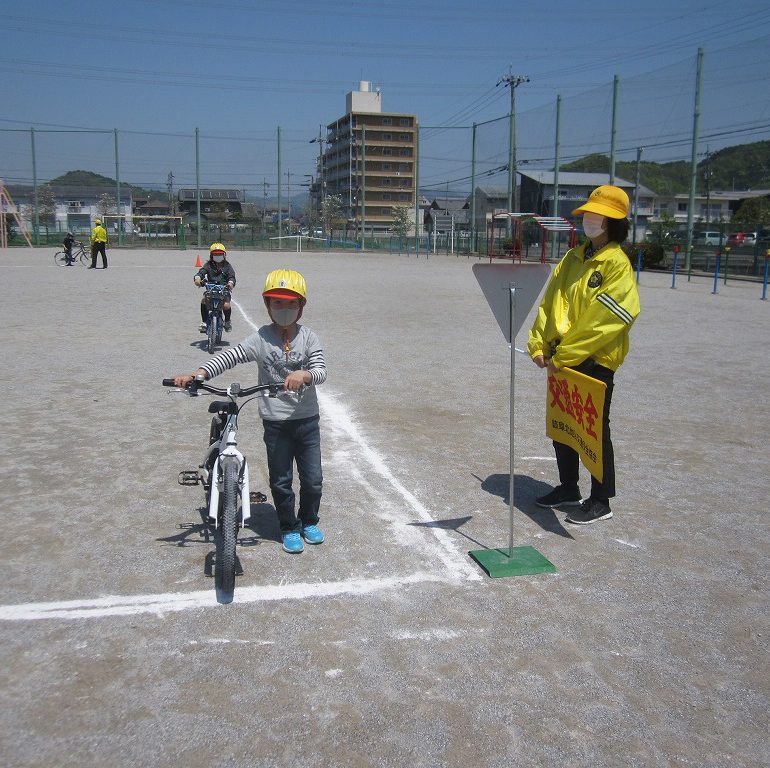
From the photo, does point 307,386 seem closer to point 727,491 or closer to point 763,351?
point 727,491

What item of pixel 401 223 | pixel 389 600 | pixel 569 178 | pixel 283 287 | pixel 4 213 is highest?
pixel 569 178

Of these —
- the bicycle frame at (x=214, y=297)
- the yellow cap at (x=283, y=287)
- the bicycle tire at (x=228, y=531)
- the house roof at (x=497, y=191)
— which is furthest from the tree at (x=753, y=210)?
the bicycle tire at (x=228, y=531)

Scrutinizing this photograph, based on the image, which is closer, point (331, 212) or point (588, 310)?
point (588, 310)

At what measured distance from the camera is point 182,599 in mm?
3939

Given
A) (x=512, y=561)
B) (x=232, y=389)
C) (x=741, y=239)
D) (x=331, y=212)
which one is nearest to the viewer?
(x=232, y=389)

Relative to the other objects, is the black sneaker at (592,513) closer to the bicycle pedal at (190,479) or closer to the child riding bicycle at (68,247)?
the bicycle pedal at (190,479)

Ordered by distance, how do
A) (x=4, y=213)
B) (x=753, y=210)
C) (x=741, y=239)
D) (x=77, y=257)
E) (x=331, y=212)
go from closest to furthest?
(x=77, y=257), (x=741, y=239), (x=4, y=213), (x=753, y=210), (x=331, y=212)

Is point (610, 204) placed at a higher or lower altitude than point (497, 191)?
lower

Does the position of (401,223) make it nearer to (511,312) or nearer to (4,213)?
(4,213)

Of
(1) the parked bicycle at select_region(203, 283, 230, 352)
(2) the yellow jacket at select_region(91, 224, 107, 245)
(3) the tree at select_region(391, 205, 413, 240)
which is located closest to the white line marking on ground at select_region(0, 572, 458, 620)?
(1) the parked bicycle at select_region(203, 283, 230, 352)

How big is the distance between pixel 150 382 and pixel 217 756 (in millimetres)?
6706

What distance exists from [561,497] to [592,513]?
0.32m

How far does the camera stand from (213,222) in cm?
6100

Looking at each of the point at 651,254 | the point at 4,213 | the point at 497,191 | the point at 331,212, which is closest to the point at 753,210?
the point at 497,191
